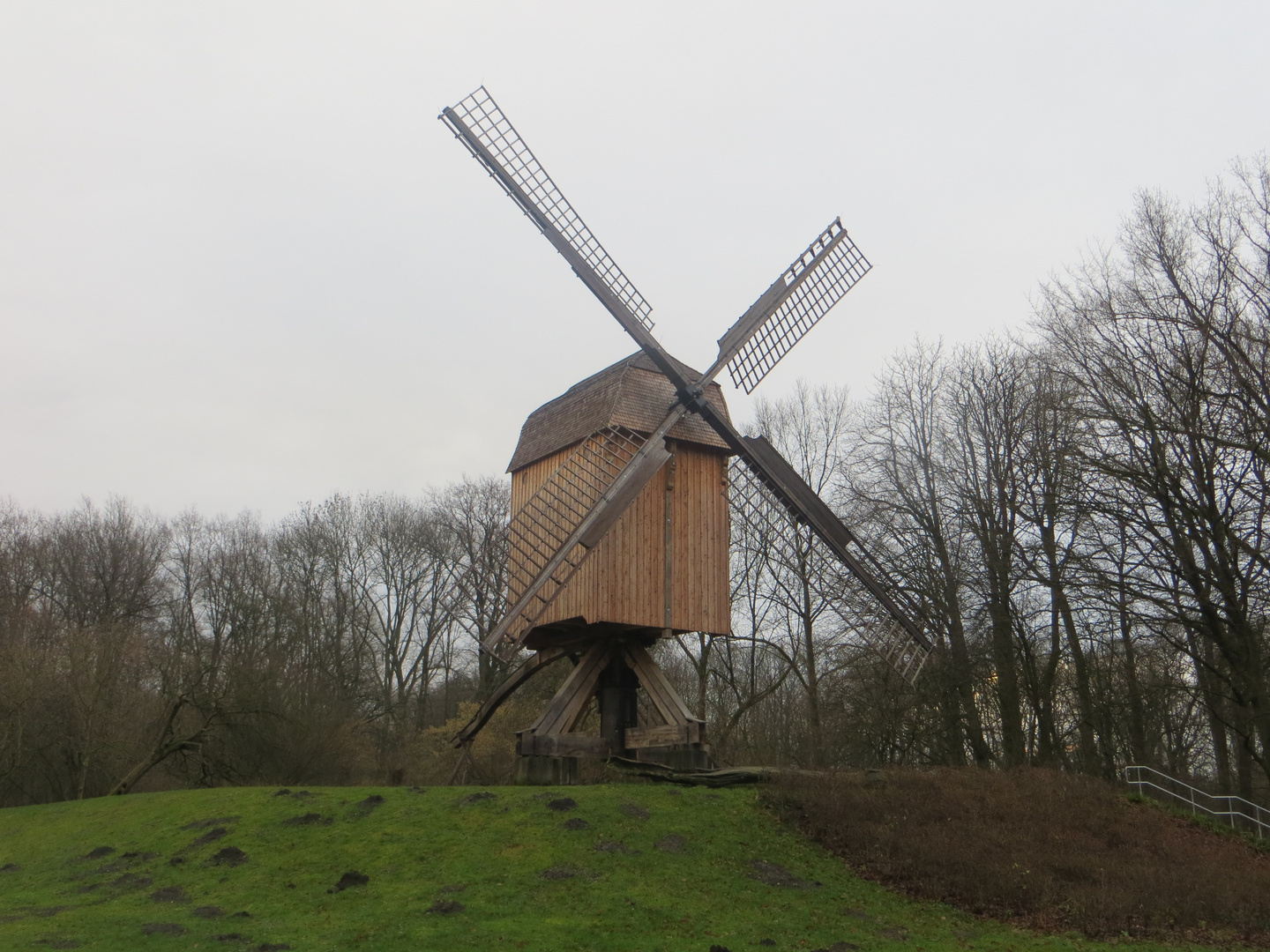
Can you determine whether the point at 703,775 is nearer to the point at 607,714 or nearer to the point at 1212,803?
the point at 607,714

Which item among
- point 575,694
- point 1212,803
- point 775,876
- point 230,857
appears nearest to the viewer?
point 775,876

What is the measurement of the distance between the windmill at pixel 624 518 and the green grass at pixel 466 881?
2.17 m

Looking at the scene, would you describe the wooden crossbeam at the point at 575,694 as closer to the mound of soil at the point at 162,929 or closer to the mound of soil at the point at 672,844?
the mound of soil at the point at 672,844

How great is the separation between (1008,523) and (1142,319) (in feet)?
22.3

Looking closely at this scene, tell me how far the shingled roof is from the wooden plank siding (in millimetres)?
293

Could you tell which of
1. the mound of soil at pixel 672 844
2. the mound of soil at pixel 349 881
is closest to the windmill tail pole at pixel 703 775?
the mound of soil at pixel 672 844

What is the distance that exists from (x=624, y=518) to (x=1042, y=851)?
8531 millimetres

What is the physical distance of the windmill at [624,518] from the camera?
1769 cm

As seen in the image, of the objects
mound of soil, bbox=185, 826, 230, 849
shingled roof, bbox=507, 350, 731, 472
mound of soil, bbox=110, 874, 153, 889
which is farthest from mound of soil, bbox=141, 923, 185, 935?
shingled roof, bbox=507, 350, 731, 472

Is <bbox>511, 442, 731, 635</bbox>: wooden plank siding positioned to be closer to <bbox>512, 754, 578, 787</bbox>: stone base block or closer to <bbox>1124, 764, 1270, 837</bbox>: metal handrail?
<bbox>512, 754, 578, 787</bbox>: stone base block

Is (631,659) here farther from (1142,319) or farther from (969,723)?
(1142,319)

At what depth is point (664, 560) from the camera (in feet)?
60.8

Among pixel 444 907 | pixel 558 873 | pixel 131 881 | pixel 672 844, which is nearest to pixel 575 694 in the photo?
pixel 672 844

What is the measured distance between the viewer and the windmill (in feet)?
58.0
